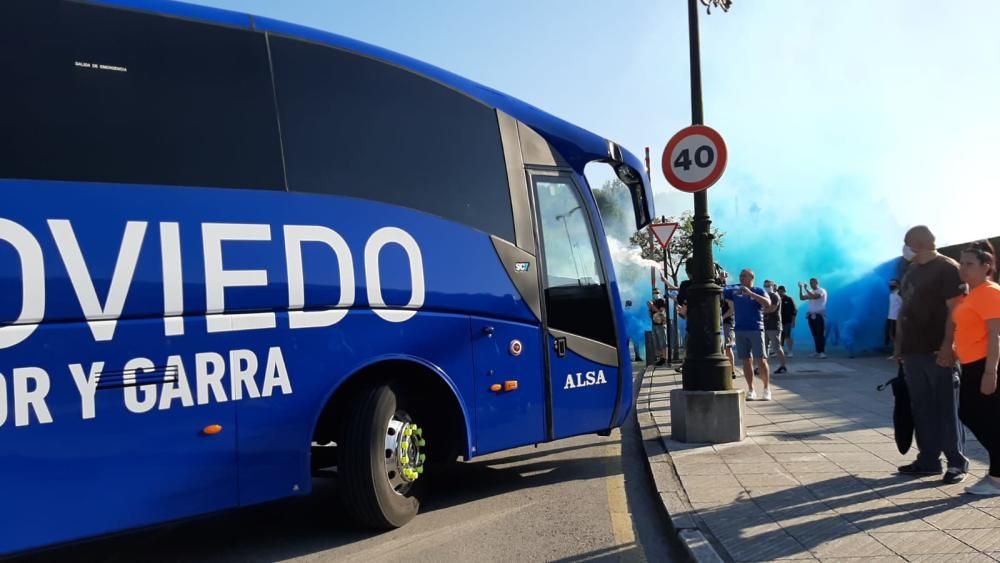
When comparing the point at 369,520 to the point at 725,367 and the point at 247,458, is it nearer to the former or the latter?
the point at 247,458

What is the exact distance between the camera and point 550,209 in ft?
21.8

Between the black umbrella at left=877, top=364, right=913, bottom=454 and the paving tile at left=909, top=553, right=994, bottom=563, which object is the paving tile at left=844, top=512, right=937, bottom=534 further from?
the black umbrella at left=877, top=364, right=913, bottom=454

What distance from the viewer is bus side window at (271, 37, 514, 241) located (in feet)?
16.5

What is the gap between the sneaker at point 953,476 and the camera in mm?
5418

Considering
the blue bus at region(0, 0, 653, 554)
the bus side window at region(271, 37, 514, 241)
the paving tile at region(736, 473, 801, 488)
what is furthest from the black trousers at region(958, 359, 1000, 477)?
the bus side window at region(271, 37, 514, 241)

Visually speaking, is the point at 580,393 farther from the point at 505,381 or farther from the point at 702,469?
the point at 702,469

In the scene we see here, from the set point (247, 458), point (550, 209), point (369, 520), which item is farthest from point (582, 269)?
point (247, 458)

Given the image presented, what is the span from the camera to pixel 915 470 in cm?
573

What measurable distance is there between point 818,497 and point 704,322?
2692 millimetres

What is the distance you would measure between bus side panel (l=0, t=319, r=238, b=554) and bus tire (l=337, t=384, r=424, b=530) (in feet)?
2.64

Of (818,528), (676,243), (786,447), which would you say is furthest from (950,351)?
(676,243)

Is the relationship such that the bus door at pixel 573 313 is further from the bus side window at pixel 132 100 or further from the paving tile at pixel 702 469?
the bus side window at pixel 132 100

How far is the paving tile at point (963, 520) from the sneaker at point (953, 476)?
726 millimetres

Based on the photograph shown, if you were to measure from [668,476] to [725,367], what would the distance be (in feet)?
5.87
